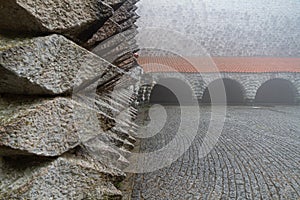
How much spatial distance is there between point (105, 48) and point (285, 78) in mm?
11190

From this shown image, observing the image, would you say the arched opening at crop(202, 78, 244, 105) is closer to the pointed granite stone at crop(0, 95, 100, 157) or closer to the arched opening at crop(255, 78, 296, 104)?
the arched opening at crop(255, 78, 296, 104)

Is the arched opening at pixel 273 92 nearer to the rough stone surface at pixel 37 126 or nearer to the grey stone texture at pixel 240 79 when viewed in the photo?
the grey stone texture at pixel 240 79

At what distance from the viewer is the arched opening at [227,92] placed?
11.4 metres

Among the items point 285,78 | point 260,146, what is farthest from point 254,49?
point 260,146

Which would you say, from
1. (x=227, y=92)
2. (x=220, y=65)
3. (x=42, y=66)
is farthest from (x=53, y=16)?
(x=227, y=92)

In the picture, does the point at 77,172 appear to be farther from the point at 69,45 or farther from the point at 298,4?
the point at 298,4

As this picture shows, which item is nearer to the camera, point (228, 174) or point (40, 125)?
point (40, 125)

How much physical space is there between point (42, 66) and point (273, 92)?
44.5ft

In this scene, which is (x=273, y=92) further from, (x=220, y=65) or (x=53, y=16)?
(x=53, y=16)

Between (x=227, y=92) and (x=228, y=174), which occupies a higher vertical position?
(x=227, y=92)

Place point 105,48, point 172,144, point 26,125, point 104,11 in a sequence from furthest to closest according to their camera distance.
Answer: point 172,144, point 105,48, point 104,11, point 26,125

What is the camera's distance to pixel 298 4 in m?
15.4

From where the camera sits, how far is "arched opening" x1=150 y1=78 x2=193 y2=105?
11562mm

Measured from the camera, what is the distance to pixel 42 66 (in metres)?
0.67
